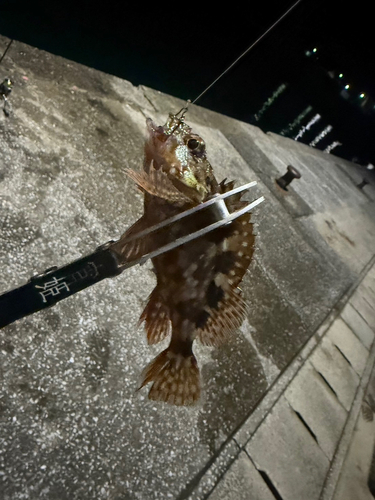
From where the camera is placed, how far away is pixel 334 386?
379 cm

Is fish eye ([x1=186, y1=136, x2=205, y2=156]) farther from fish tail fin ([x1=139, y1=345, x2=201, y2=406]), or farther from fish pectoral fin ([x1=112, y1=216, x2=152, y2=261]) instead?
fish tail fin ([x1=139, y1=345, x2=201, y2=406])

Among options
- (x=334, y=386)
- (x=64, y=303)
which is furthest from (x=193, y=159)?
(x=334, y=386)

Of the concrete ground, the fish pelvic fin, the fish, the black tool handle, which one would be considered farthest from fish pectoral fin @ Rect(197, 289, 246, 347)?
the black tool handle

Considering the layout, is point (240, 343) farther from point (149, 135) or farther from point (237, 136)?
point (237, 136)

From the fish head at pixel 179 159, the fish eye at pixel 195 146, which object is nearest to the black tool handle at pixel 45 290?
the fish head at pixel 179 159

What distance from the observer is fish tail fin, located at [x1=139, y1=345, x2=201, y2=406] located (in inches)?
76.2

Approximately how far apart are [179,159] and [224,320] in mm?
1141

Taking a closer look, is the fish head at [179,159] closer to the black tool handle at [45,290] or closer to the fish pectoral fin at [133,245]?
the fish pectoral fin at [133,245]

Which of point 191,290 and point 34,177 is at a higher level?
point 34,177

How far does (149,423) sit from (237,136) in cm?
555

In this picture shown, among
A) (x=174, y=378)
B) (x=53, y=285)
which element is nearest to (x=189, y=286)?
(x=174, y=378)

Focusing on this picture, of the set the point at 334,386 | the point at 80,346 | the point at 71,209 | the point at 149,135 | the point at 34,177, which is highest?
the point at 34,177

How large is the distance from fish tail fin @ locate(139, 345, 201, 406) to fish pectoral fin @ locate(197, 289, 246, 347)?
7.1 inches

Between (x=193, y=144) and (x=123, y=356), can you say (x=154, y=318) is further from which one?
(x=193, y=144)
